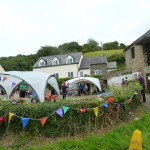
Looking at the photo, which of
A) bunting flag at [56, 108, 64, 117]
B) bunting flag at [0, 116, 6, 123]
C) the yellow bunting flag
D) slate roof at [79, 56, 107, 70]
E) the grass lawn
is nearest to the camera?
the yellow bunting flag

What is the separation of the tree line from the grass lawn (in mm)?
57343

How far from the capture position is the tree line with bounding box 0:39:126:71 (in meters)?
64.7

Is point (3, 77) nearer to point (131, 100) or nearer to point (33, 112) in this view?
point (33, 112)

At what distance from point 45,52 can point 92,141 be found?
217 feet

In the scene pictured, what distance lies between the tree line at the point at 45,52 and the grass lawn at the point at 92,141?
57.3 meters

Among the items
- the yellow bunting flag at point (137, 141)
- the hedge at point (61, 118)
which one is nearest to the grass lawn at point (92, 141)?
the hedge at point (61, 118)

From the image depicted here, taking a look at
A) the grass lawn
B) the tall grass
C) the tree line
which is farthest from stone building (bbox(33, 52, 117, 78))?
the tall grass

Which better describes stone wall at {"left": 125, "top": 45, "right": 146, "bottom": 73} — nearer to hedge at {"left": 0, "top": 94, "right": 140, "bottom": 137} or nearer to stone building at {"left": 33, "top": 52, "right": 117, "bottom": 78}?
hedge at {"left": 0, "top": 94, "right": 140, "bottom": 137}

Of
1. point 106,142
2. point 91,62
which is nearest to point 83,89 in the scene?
point 106,142

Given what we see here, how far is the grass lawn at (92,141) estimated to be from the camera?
6.89 metres

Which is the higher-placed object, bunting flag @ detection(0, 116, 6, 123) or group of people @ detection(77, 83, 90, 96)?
group of people @ detection(77, 83, 90, 96)

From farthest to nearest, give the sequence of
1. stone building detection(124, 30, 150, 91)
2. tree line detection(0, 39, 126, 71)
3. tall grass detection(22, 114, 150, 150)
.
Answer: tree line detection(0, 39, 126, 71)
stone building detection(124, 30, 150, 91)
tall grass detection(22, 114, 150, 150)

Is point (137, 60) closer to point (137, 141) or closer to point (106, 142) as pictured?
point (106, 142)

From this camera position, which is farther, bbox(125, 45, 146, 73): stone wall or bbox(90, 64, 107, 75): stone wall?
bbox(90, 64, 107, 75): stone wall
